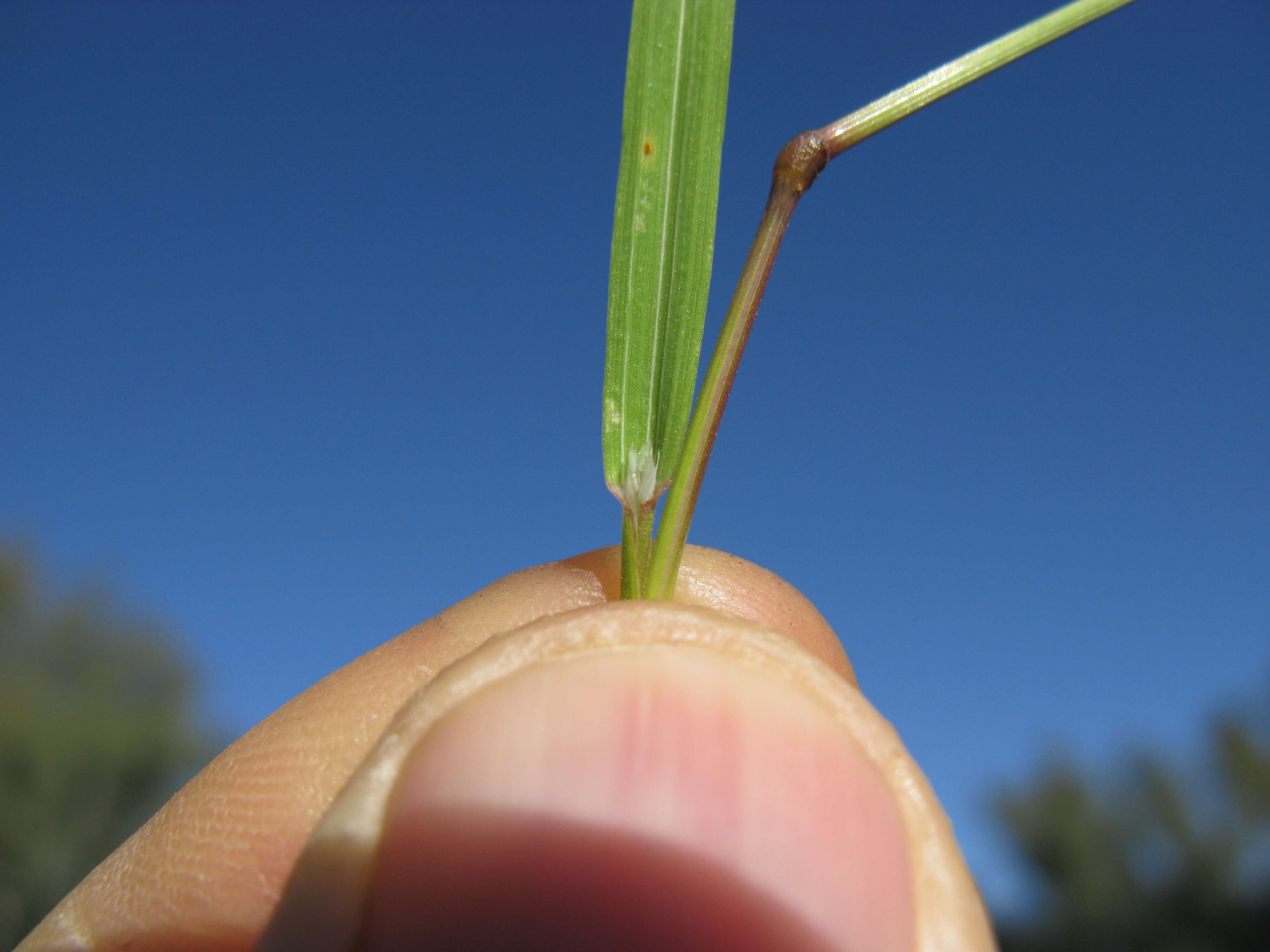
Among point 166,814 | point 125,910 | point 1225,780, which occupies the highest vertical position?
point 166,814

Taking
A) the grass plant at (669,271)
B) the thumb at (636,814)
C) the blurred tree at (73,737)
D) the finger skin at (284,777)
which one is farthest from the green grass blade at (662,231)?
the blurred tree at (73,737)

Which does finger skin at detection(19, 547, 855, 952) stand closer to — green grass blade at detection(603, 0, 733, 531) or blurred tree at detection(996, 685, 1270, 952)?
green grass blade at detection(603, 0, 733, 531)

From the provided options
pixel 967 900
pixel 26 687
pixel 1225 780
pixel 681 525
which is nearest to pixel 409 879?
pixel 681 525

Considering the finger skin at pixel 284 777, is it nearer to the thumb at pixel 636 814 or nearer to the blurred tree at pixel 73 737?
the thumb at pixel 636 814

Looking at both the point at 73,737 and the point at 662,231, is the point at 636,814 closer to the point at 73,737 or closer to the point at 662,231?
the point at 662,231

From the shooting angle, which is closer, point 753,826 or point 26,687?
point 753,826

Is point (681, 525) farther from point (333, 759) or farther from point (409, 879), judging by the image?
point (333, 759)

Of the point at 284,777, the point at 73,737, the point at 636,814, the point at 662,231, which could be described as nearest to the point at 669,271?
the point at 662,231
